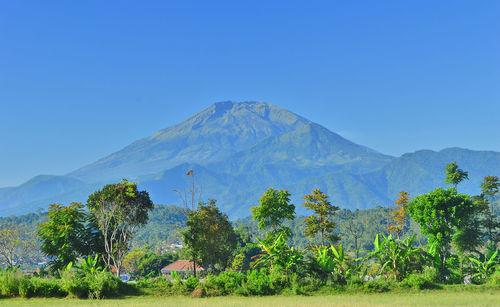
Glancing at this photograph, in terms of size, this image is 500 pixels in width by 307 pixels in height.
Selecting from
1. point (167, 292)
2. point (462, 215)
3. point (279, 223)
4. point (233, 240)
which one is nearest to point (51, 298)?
point (167, 292)

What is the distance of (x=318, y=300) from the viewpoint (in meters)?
21.6

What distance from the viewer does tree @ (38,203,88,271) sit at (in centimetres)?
3666

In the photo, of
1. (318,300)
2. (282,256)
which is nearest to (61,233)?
(282,256)

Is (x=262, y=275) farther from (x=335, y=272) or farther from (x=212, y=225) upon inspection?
(x=212, y=225)

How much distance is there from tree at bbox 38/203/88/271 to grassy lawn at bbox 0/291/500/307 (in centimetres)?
1389

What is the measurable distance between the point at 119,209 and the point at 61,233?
446cm

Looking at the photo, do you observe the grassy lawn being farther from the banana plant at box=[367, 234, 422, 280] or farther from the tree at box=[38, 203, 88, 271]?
the tree at box=[38, 203, 88, 271]

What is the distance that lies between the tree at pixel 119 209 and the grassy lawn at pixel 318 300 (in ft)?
48.6

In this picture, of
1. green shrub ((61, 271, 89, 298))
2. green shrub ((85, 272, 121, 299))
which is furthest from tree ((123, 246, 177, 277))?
green shrub ((61, 271, 89, 298))

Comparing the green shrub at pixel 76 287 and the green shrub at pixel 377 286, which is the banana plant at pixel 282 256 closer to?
the green shrub at pixel 377 286

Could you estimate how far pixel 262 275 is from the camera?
24.8 metres

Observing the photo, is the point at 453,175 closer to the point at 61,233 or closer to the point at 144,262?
the point at 61,233

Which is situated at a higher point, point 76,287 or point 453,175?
point 453,175

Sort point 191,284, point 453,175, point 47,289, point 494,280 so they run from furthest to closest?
point 453,175, point 494,280, point 191,284, point 47,289
